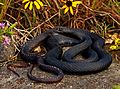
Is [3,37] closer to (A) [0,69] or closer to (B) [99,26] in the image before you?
(A) [0,69]

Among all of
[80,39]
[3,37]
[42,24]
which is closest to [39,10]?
[42,24]

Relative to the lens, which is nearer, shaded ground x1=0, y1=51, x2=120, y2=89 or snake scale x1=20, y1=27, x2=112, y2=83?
shaded ground x1=0, y1=51, x2=120, y2=89

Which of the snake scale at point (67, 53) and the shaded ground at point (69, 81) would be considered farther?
the snake scale at point (67, 53)

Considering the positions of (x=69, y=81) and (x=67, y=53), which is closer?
(x=69, y=81)
